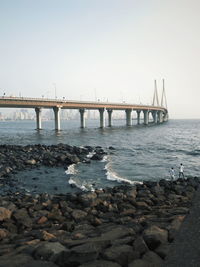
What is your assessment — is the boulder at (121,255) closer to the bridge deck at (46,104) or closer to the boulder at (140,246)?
the boulder at (140,246)

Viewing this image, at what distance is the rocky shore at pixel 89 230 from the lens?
5.37 metres

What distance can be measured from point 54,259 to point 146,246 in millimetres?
2165

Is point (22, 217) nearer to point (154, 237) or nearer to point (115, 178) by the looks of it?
point (154, 237)

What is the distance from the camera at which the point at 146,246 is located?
5.70 metres

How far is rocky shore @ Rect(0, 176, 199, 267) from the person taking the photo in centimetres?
537

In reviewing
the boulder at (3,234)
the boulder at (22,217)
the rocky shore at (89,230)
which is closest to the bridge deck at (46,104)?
the rocky shore at (89,230)

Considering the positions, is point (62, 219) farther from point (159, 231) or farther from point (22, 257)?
point (159, 231)

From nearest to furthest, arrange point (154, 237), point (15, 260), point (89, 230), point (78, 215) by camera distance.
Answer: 1. point (15, 260)
2. point (154, 237)
3. point (89, 230)
4. point (78, 215)

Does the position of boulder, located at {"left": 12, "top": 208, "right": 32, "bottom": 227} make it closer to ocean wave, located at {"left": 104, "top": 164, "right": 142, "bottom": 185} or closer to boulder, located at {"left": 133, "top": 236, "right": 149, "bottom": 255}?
boulder, located at {"left": 133, "top": 236, "right": 149, "bottom": 255}

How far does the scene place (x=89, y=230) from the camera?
7961 millimetres

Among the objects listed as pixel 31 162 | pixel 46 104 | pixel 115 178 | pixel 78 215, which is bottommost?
pixel 115 178

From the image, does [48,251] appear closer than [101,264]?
No

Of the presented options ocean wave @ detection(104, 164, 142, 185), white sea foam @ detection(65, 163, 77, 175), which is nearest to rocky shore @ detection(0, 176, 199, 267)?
ocean wave @ detection(104, 164, 142, 185)

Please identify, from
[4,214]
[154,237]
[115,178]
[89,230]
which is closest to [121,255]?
[154,237]
